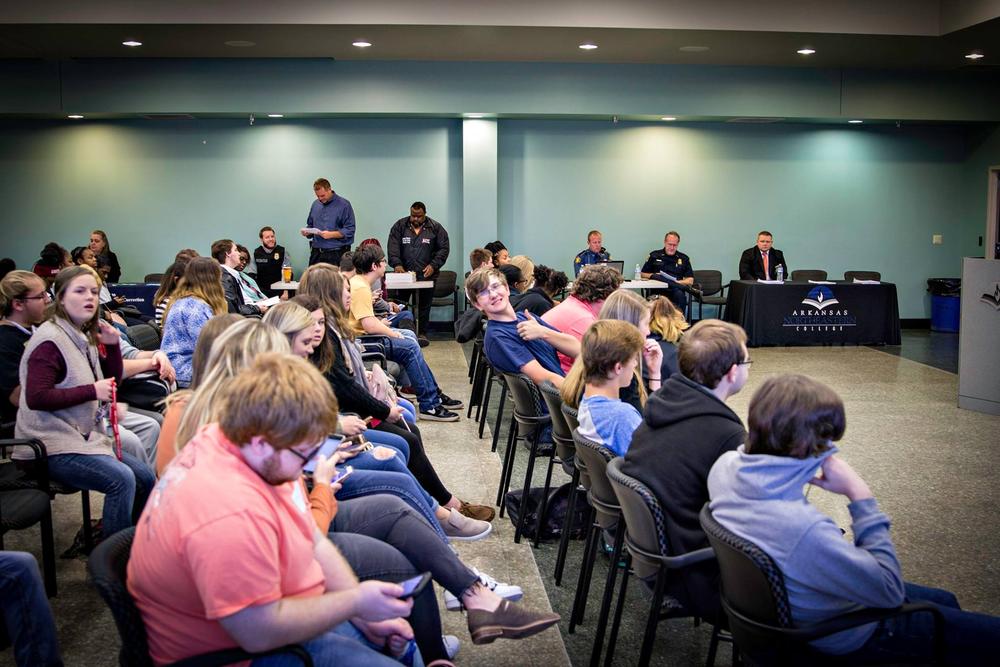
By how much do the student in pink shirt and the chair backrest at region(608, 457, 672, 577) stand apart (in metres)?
2.26

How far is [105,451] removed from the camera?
3.56 m

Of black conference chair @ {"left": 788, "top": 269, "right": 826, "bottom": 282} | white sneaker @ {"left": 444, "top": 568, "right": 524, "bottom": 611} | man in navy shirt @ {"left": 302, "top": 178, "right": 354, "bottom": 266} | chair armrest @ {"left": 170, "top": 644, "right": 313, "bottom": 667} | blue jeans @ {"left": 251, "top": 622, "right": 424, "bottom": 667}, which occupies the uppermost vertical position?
man in navy shirt @ {"left": 302, "top": 178, "right": 354, "bottom": 266}

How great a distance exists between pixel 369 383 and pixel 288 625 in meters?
2.56

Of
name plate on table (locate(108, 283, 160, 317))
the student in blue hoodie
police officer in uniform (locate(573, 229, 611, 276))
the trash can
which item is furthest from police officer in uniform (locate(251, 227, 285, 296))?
the student in blue hoodie

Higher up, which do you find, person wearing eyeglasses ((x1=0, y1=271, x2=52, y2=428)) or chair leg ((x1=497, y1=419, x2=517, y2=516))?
person wearing eyeglasses ((x1=0, y1=271, x2=52, y2=428))

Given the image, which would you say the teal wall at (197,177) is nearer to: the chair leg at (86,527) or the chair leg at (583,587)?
the chair leg at (86,527)

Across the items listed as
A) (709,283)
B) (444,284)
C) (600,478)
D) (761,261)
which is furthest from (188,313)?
(709,283)

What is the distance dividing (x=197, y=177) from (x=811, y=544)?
1104 cm

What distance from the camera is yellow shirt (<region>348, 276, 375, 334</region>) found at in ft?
20.7

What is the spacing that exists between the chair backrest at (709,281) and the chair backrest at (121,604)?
36.1ft

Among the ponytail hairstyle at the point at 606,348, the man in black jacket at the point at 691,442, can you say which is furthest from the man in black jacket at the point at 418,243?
the man in black jacket at the point at 691,442

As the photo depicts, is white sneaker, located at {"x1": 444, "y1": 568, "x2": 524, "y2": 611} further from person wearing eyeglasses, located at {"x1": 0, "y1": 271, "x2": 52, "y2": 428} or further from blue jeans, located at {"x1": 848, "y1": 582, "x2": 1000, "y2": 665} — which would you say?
person wearing eyeglasses, located at {"x1": 0, "y1": 271, "x2": 52, "y2": 428}

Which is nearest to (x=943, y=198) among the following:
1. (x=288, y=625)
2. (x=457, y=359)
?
(x=457, y=359)

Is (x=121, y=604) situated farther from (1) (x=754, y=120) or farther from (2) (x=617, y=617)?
(1) (x=754, y=120)
